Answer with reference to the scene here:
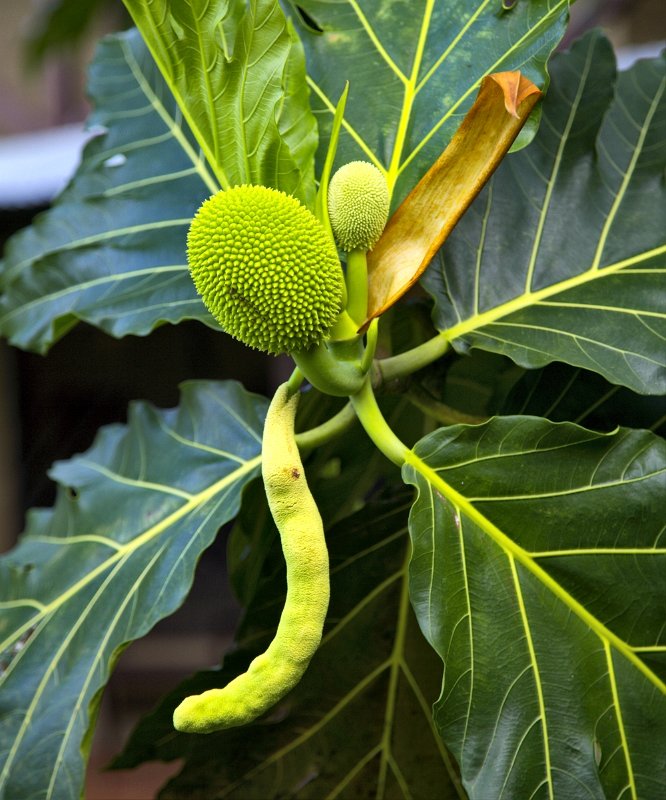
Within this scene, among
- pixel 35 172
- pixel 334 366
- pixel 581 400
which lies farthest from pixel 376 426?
pixel 35 172

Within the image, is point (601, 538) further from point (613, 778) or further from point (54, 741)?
point (54, 741)

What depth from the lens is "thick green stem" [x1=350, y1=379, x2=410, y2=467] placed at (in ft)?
1.49

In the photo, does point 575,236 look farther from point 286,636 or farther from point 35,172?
point 35,172

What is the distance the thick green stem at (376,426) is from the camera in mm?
453

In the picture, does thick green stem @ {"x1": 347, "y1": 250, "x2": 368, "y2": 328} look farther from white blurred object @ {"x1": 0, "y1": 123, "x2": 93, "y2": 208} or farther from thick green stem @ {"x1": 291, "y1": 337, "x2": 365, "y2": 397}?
white blurred object @ {"x1": 0, "y1": 123, "x2": 93, "y2": 208}

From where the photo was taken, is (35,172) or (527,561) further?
(35,172)

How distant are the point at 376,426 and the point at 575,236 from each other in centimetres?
18

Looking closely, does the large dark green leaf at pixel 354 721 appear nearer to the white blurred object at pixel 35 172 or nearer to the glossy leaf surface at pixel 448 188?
the glossy leaf surface at pixel 448 188

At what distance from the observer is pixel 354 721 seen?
58 centimetres

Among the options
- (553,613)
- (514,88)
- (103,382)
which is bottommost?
(103,382)

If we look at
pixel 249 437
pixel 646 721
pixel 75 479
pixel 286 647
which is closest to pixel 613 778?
pixel 646 721

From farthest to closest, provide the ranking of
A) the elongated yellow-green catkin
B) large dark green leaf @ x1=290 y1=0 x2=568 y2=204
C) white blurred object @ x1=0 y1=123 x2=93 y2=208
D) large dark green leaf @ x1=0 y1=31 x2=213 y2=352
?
white blurred object @ x1=0 y1=123 x2=93 y2=208
large dark green leaf @ x1=0 y1=31 x2=213 y2=352
large dark green leaf @ x1=290 y1=0 x2=568 y2=204
the elongated yellow-green catkin

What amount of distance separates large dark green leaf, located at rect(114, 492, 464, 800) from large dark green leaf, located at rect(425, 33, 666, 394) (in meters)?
0.15

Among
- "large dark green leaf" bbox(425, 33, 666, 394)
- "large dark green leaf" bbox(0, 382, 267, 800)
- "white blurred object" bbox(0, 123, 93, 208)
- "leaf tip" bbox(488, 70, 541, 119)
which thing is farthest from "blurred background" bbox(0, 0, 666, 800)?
"leaf tip" bbox(488, 70, 541, 119)
